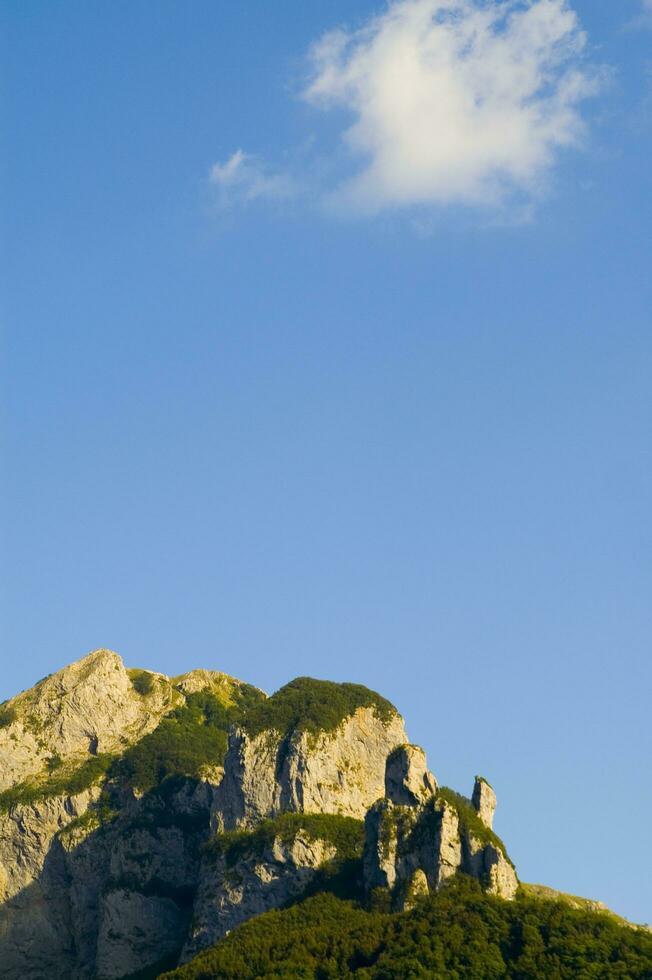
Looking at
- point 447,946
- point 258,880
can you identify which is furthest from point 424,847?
point 258,880

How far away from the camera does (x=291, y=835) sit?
7574 inches

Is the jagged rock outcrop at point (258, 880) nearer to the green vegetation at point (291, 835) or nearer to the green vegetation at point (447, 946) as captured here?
the green vegetation at point (291, 835)

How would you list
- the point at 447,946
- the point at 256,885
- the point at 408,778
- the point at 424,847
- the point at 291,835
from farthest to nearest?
the point at 291,835, the point at 256,885, the point at 408,778, the point at 424,847, the point at 447,946

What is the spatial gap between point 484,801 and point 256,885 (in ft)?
97.2

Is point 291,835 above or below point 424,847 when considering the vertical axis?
above

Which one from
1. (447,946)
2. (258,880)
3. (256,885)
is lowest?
(447,946)

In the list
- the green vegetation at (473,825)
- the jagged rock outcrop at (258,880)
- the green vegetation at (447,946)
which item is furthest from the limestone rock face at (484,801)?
the jagged rock outcrop at (258,880)

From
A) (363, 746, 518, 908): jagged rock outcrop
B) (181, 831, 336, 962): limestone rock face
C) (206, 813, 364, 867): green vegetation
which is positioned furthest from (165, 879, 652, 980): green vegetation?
(206, 813, 364, 867): green vegetation

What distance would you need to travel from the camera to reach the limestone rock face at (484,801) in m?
186

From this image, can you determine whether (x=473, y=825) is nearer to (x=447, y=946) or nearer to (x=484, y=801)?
(x=484, y=801)

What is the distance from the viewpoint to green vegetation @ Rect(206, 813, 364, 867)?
192250 millimetres

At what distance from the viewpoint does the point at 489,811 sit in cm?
18662

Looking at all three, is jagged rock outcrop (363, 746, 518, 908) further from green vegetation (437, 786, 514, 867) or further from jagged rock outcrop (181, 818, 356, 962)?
jagged rock outcrop (181, 818, 356, 962)

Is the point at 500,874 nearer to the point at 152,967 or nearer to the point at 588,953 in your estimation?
the point at 588,953
